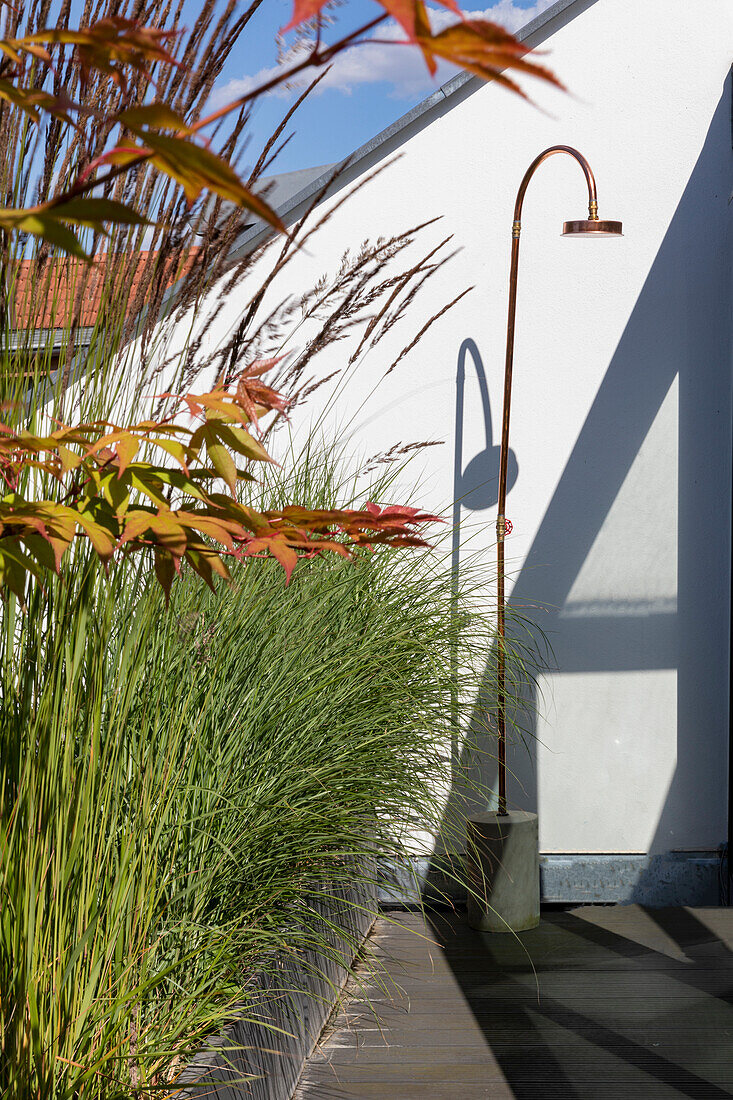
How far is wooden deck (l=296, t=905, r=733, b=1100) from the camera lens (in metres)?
1.90

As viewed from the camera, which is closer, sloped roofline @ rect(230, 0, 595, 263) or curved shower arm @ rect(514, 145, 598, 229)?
curved shower arm @ rect(514, 145, 598, 229)

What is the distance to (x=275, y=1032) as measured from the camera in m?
1.53

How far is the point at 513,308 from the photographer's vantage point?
2.99 metres

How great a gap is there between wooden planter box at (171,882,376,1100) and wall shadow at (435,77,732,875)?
1.32 meters

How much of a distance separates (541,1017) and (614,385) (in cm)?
195

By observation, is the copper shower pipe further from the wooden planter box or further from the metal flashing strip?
the wooden planter box

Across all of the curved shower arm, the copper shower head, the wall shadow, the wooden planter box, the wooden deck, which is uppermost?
the curved shower arm

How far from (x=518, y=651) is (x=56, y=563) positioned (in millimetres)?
2693

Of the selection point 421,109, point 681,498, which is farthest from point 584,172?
point 681,498

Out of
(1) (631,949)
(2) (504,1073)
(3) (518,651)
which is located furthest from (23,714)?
(3) (518,651)

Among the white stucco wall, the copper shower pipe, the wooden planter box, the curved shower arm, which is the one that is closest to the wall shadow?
the white stucco wall

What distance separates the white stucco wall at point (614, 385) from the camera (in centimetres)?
320

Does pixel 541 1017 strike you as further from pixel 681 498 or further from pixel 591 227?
pixel 591 227

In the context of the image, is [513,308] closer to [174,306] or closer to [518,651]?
[518,651]
